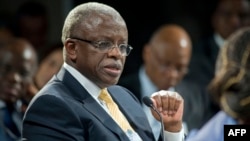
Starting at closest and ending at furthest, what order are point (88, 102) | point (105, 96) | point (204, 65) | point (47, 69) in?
point (88, 102) → point (105, 96) → point (47, 69) → point (204, 65)

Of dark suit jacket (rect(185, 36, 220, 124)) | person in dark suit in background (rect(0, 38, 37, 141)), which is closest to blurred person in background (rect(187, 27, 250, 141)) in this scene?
person in dark suit in background (rect(0, 38, 37, 141))

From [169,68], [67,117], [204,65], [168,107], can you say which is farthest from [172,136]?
[204,65]

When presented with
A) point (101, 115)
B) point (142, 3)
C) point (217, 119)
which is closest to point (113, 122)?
point (101, 115)

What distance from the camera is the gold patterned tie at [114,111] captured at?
3188 mm

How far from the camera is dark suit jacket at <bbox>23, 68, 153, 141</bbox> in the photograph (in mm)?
3006

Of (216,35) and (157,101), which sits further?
(216,35)

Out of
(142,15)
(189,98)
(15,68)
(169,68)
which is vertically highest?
(15,68)

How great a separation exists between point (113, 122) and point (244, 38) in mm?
789

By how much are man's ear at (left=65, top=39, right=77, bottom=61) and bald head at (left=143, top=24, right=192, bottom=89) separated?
2.39 metres

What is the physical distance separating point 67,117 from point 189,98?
2619 millimetres

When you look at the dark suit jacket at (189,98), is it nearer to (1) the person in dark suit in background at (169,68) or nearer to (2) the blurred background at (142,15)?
(1) the person in dark suit in background at (169,68)

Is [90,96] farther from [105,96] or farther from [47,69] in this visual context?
[47,69]

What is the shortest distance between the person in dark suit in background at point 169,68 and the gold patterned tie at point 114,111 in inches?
85.0

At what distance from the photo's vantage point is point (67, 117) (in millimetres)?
3031
